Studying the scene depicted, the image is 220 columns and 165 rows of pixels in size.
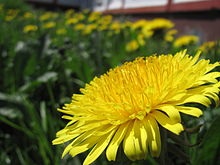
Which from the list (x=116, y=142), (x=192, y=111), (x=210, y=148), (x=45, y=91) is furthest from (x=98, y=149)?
(x=45, y=91)

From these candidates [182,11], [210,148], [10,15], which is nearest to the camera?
[210,148]

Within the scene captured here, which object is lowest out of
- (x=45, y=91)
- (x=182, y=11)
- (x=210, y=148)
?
(x=210, y=148)

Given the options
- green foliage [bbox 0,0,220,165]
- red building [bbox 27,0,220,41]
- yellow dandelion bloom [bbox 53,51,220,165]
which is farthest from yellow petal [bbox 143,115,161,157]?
red building [bbox 27,0,220,41]

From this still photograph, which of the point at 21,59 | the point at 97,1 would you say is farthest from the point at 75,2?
the point at 21,59

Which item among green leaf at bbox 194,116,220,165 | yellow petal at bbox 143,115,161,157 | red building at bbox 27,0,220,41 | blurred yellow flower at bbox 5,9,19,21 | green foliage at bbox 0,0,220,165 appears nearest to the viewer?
yellow petal at bbox 143,115,161,157

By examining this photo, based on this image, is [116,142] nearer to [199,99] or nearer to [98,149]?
[98,149]

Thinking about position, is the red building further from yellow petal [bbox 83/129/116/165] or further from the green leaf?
yellow petal [bbox 83/129/116/165]

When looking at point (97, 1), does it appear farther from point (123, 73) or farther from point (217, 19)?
point (123, 73)

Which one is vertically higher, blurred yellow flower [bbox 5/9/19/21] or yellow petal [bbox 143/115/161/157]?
blurred yellow flower [bbox 5/9/19/21]
